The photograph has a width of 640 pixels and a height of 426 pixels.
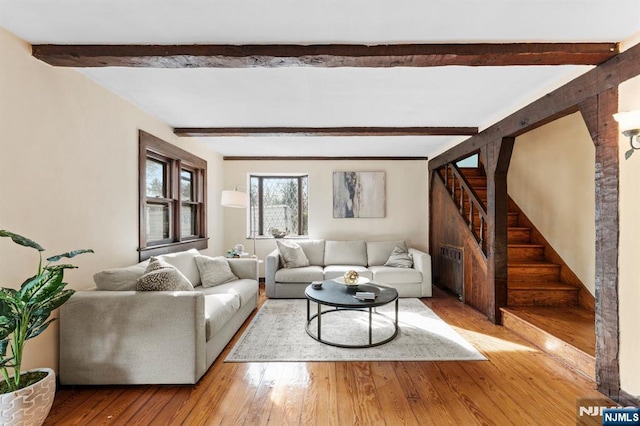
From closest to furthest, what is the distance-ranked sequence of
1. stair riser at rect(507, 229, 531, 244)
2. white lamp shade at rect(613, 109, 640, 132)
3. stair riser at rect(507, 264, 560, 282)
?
white lamp shade at rect(613, 109, 640, 132) < stair riser at rect(507, 264, 560, 282) < stair riser at rect(507, 229, 531, 244)

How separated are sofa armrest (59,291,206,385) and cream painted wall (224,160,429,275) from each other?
337 cm

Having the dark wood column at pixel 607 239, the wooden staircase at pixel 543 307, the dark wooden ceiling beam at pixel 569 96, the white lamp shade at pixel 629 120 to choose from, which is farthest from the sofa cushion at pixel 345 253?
the white lamp shade at pixel 629 120

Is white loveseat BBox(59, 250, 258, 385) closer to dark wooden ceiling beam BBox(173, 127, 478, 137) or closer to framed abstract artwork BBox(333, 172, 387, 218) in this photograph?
dark wooden ceiling beam BBox(173, 127, 478, 137)

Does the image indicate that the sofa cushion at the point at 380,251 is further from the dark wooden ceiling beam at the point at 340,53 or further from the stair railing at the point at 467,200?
the dark wooden ceiling beam at the point at 340,53

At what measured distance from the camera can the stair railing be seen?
3.79m

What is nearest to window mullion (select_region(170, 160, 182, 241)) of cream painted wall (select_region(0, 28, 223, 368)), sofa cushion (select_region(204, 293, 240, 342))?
cream painted wall (select_region(0, 28, 223, 368))

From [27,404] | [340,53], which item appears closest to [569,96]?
[340,53]

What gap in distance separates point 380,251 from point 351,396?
312cm

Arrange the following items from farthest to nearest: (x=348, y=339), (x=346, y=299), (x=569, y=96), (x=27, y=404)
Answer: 1. (x=348, y=339)
2. (x=346, y=299)
3. (x=569, y=96)
4. (x=27, y=404)

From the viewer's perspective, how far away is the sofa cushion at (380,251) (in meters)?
4.95

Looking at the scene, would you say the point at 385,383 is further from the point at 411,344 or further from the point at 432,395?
the point at 411,344

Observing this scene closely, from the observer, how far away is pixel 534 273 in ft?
12.2

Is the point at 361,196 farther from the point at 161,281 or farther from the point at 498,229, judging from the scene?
the point at 161,281

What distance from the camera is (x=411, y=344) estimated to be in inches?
111
